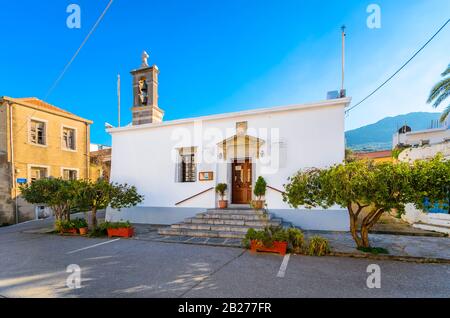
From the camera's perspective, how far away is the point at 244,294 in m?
3.47

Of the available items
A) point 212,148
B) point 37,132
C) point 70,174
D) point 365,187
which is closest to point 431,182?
point 365,187

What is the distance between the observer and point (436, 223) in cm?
765

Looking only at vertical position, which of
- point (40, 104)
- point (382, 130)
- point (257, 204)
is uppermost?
point (382, 130)

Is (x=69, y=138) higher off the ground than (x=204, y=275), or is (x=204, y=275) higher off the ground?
(x=69, y=138)

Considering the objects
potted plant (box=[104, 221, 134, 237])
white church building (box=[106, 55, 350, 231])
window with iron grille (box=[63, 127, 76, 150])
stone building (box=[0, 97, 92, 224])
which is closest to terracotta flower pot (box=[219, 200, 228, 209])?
white church building (box=[106, 55, 350, 231])

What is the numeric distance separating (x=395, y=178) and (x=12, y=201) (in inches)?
681

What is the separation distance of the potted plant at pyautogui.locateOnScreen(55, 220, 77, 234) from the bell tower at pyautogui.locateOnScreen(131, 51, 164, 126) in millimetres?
5429

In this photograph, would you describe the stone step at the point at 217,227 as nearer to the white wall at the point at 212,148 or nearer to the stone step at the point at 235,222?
the stone step at the point at 235,222

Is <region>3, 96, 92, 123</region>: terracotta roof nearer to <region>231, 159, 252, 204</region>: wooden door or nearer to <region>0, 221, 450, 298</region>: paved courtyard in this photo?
<region>0, 221, 450, 298</region>: paved courtyard

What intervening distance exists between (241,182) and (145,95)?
7029 mm

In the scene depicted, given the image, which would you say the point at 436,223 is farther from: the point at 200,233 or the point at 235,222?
the point at 200,233

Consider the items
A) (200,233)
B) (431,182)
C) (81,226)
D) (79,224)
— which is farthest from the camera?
(79,224)
